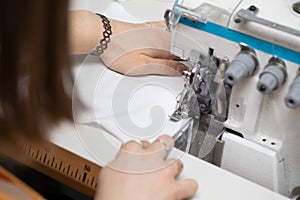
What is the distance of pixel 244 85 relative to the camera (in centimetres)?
99

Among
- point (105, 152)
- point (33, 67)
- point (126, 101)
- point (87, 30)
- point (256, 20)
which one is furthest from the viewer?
A: point (87, 30)

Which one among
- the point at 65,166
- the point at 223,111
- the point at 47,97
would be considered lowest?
the point at 65,166

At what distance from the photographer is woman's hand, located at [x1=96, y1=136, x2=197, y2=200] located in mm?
931

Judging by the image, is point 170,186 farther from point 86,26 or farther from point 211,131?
point 86,26

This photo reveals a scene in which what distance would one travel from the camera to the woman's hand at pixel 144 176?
3.05 ft

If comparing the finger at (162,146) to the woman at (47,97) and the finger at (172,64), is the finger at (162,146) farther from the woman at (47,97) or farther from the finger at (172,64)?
the finger at (172,64)

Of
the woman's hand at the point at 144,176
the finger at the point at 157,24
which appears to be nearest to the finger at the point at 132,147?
the woman's hand at the point at 144,176

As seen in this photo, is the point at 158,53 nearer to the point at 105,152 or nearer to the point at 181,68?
the point at 181,68

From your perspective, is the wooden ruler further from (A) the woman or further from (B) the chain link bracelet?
(B) the chain link bracelet

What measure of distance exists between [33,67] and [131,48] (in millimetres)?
546

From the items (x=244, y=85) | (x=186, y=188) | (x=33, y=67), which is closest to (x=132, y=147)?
(x=186, y=188)

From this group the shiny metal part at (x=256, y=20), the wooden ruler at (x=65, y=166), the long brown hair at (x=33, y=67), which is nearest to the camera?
the long brown hair at (x=33, y=67)

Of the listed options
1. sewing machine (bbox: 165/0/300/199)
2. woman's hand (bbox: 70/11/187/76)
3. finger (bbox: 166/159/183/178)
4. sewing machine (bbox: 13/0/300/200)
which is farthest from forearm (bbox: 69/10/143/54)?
finger (bbox: 166/159/183/178)

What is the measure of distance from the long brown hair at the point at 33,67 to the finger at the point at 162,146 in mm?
217
